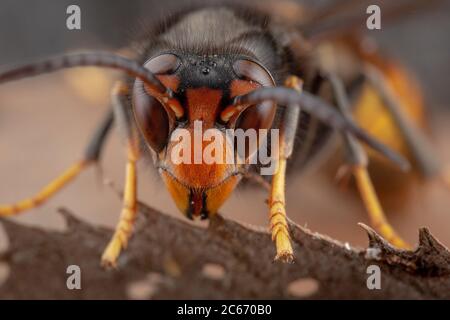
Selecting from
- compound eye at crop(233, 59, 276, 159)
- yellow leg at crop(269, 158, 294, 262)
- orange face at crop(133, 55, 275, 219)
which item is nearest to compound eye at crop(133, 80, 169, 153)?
orange face at crop(133, 55, 275, 219)

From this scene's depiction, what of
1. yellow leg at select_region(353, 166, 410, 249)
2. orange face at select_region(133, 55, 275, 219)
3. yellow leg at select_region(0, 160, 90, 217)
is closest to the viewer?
orange face at select_region(133, 55, 275, 219)

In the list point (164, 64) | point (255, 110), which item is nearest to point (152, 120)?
point (164, 64)

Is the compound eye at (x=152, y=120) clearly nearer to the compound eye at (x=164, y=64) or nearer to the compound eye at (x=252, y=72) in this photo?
the compound eye at (x=164, y=64)

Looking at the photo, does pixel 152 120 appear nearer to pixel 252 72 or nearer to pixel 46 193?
pixel 252 72

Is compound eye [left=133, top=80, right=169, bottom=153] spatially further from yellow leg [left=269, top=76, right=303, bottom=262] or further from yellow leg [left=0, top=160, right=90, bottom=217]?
yellow leg [left=0, top=160, right=90, bottom=217]

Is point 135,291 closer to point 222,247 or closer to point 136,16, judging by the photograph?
point 222,247

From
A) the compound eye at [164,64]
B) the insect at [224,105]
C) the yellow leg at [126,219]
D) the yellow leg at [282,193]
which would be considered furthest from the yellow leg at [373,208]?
the compound eye at [164,64]

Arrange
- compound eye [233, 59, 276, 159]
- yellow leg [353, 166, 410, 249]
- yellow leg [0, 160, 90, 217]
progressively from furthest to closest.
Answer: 1. yellow leg [0, 160, 90, 217]
2. yellow leg [353, 166, 410, 249]
3. compound eye [233, 59, 276, 159]

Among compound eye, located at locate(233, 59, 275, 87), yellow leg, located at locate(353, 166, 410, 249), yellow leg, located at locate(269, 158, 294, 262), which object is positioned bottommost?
yellow leg, located at locate(269, 158, 294, 262)

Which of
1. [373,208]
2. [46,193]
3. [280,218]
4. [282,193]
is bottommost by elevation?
[280,218]
